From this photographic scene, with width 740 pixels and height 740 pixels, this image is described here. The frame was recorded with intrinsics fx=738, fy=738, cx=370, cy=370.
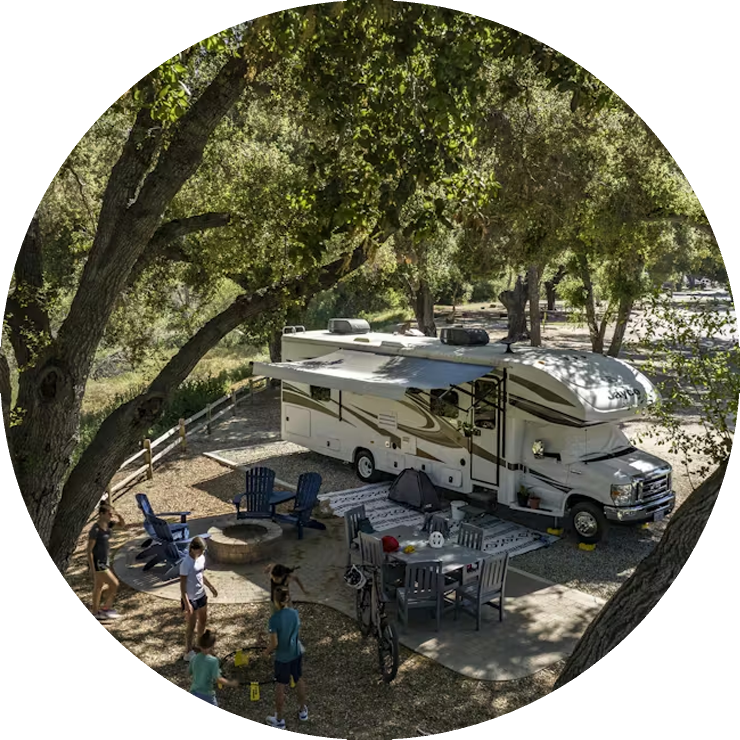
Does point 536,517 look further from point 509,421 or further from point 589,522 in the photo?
point 509,421

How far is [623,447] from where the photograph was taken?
11664 mm

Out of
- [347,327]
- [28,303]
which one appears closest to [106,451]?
[28,303]

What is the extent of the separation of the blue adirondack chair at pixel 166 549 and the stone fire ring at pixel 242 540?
524 mm

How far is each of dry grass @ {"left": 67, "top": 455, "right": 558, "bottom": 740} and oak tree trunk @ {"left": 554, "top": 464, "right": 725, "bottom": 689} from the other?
2.38m

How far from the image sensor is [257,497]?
1214 centimetres

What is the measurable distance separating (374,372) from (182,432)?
6.22m

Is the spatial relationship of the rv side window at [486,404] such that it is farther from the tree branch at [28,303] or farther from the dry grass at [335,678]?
the tree branch at [28,303]

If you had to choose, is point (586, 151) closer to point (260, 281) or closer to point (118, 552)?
point (260, 281)

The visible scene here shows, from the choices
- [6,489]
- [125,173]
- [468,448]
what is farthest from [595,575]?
[6,489]

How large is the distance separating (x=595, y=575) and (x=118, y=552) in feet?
23.0

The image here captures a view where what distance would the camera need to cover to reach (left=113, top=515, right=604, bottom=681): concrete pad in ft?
25.8

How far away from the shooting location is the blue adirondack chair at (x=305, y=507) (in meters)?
11.7

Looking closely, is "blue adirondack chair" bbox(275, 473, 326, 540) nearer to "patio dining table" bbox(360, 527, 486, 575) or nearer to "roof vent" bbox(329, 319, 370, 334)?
"patio dining table" bbox(360, 527, 486, 575)

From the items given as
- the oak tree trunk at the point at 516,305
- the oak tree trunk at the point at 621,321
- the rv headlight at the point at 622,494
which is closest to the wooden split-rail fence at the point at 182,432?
the rv headlight at the point at 622,494
